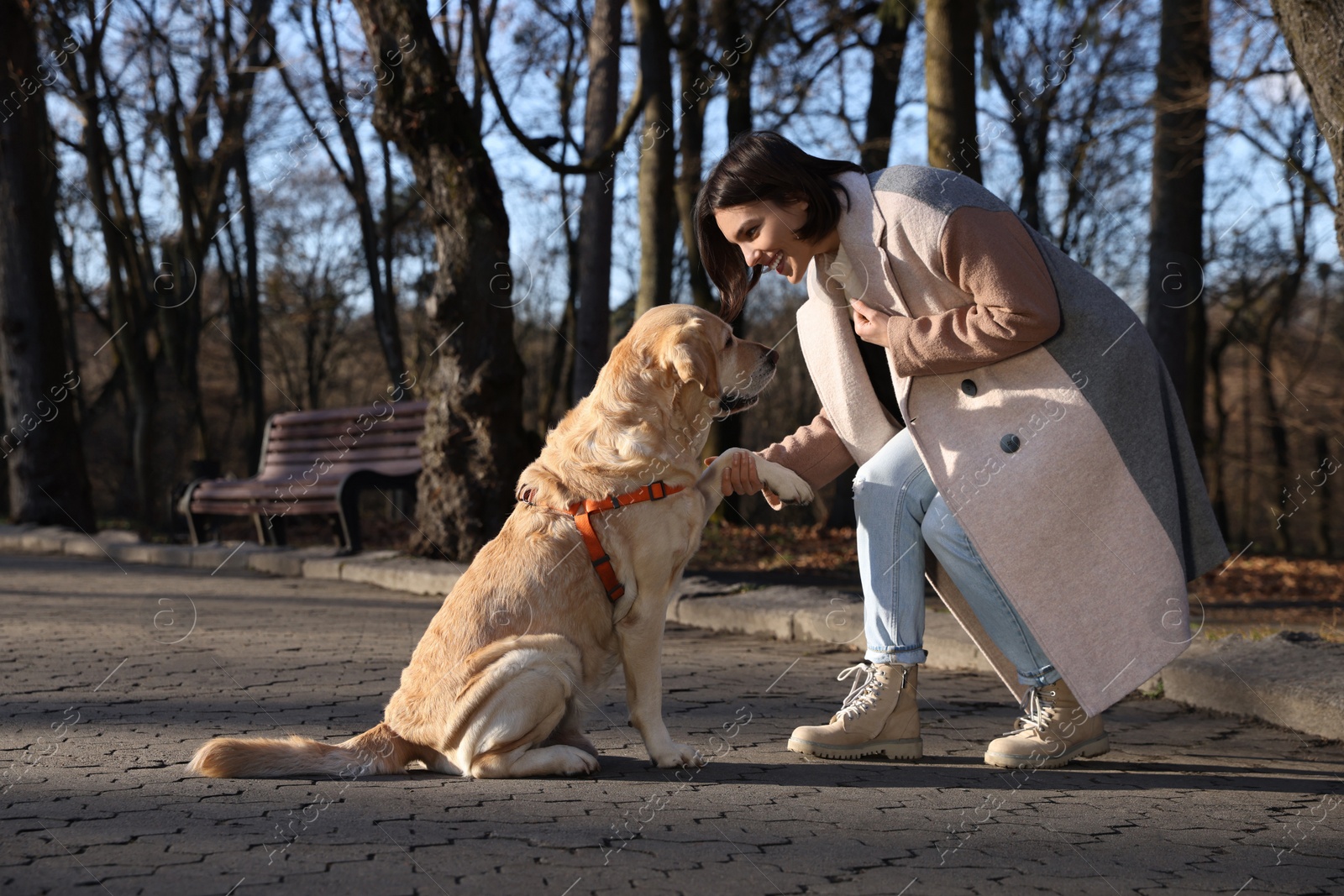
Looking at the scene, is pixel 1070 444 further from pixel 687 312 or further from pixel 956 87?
pixel 956 87

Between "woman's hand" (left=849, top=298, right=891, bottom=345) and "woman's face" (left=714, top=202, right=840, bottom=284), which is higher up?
"woman's face" (left=714, top=202, right=840, bottom=284)

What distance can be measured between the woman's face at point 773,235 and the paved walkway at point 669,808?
176cm

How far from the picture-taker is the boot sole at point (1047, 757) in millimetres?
4000

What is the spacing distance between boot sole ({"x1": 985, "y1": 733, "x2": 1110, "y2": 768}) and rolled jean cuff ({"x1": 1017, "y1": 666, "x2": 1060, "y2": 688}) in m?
0.24

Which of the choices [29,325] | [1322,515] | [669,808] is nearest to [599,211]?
[29,325]

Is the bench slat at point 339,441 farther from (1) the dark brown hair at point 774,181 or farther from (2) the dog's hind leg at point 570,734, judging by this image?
(2) the dog's hind leg at point 570,734

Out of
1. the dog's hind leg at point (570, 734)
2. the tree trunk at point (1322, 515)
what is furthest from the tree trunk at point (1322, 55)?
the tree trunk at point (1322, 515)

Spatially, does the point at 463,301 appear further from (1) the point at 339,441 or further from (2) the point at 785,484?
(2) the point at 785,484

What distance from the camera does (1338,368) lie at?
28.7m

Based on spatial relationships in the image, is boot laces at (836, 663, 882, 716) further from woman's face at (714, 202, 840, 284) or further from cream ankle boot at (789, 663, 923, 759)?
woman's face at (714, 202, 840, 284)

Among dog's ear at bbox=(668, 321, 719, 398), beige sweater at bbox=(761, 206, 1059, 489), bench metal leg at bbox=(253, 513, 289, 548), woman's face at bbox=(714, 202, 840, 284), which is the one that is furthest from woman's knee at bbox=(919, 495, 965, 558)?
bench metal leg at bbox=(253, 513, 289, 548)

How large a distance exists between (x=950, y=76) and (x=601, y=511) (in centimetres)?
740

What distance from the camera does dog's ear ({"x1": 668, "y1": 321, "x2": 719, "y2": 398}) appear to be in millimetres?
3814

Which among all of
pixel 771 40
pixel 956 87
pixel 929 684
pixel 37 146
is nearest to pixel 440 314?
pixel 956 87
